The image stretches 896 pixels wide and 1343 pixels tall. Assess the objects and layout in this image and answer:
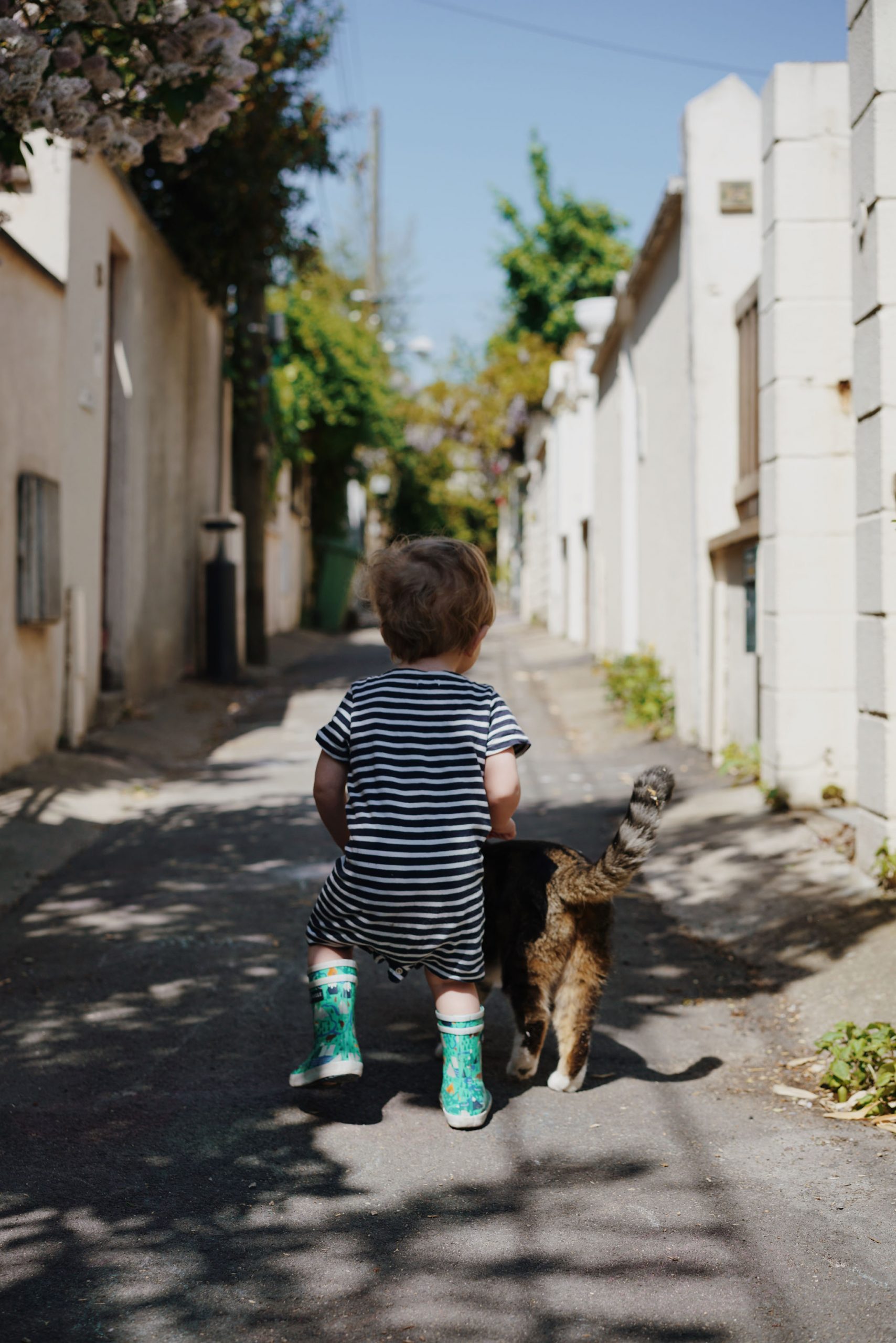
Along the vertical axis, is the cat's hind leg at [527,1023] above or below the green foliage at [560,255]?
below

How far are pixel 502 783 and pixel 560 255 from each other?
32.3 m

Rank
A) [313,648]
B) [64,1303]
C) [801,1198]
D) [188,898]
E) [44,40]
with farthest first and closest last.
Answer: [313,648] → [188,898] → [44,40] → [801,1198] → [64,1303]

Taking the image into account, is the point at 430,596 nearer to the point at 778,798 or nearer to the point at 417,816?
the point at 417,816

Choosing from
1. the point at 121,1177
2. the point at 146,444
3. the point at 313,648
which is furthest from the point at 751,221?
the point at 313,648

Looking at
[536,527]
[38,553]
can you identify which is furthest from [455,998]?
[536,527]

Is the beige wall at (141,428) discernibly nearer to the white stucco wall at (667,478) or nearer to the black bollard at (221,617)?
the black bollard at (221,617)

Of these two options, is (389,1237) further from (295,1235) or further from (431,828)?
(431,828)

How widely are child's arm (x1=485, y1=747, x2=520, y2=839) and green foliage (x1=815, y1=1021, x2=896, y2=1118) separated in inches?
48.4

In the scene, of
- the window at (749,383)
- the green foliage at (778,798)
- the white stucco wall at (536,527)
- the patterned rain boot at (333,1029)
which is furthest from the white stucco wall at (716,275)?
the white stucco wall at (536,527)

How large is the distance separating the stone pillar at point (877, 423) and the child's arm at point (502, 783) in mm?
2346

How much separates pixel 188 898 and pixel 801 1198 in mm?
3459

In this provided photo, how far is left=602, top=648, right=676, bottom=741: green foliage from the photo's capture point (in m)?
10.6

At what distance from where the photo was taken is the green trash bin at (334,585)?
2847 centimetres

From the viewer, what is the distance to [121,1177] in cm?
298
